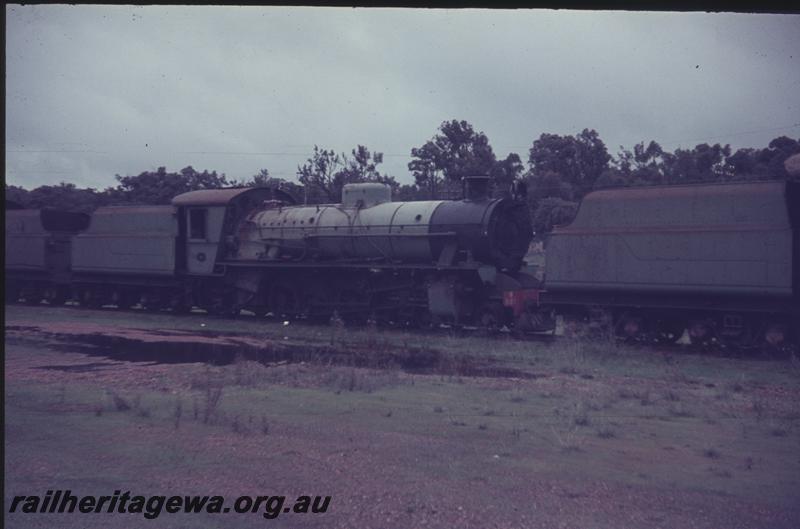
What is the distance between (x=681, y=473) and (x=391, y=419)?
10.6ft

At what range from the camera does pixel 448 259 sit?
17938mm

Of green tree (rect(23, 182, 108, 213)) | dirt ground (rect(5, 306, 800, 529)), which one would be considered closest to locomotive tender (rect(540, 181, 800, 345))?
dirt ground (rect(5, 306, 800, 529))

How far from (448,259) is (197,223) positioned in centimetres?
964

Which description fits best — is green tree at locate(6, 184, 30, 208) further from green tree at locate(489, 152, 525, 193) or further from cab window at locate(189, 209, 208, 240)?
green tree at locate(489, 152, 525, 193)

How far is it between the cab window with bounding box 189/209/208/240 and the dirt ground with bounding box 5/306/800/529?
10001 mm

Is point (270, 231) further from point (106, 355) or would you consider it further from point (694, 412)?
point (694, 412)

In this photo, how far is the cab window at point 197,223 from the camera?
23.3 m

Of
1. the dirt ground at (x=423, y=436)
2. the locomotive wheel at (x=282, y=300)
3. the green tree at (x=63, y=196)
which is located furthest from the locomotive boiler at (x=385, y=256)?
the green tree at (x=63, y=196)

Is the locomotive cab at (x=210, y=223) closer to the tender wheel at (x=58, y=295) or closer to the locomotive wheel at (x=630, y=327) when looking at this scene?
the tender wheel at (x=58, y=295)

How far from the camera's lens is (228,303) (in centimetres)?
2305

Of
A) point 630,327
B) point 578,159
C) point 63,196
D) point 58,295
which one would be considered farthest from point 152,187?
point 630,327

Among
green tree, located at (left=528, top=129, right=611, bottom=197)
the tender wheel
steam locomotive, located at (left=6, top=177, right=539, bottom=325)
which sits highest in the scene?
green tree, located at (left=528, top=129, right=611, bottom=197)

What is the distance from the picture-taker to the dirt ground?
572 cm

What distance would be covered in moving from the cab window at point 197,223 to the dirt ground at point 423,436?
10.0 meters
